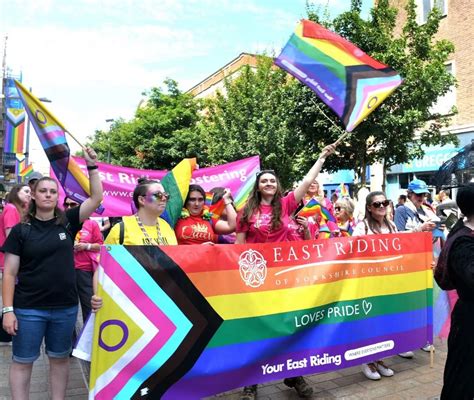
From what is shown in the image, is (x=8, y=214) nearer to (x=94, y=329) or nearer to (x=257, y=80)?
(x=94, y=329)

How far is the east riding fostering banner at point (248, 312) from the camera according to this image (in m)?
2.95

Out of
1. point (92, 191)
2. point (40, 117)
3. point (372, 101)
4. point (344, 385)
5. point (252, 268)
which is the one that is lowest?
point (344, 385)

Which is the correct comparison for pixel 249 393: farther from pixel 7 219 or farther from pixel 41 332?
pixel 7 219

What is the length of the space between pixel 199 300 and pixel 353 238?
→ 1.61 meters

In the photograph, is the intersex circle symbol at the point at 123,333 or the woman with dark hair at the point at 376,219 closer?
the intersex circle symbol at the point at 123,333

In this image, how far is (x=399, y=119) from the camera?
37.5ft

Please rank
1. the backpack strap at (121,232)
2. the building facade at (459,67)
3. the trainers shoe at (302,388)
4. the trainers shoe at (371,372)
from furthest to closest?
the building facade at (459,67) → the trainers shoe at (371,372) → the trainers shoe at (302,388) → the backpack strap at (121,232)

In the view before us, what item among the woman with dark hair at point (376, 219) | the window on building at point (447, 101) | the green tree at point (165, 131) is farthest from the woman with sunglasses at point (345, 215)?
the green tree at point (165, 131)

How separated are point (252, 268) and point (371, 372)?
5.63 feet

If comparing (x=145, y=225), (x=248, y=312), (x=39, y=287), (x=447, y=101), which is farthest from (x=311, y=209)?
(x=447, y=101)

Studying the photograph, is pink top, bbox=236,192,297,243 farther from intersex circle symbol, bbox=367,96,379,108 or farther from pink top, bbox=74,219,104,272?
pink top, bbox=74,219,104,272

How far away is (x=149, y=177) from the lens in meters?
7.03

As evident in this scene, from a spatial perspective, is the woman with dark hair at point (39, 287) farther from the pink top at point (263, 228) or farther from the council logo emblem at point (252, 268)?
the pink top at point (263, 228)

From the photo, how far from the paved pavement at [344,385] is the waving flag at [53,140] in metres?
1.81
